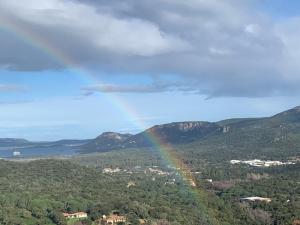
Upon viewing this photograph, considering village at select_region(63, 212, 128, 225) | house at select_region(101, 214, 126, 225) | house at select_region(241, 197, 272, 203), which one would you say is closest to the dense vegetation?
village at select_region(63, 212, 128, 225)

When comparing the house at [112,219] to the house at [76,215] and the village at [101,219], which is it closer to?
the village at [101,219]

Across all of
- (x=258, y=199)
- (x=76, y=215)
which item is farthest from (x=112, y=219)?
(x=258, y=199)

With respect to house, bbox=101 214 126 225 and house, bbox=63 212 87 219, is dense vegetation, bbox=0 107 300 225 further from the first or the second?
house, bbox=101 214 126 225

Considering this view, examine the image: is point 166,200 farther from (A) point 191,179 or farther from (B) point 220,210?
(A) point 191,179

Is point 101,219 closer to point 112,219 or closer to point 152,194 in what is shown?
point 112,219

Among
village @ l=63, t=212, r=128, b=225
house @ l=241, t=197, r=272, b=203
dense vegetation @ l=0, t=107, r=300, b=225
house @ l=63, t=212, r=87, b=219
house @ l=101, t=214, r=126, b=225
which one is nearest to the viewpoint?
house @ l=101, t=214, r=126, b=225

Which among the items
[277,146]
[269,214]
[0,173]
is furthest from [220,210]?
[277,146]

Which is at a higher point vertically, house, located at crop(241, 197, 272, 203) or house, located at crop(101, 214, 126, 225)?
house, located at crop(101, 214, 126, 225)

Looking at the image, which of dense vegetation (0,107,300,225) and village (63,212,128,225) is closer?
village (63,212,128,225)

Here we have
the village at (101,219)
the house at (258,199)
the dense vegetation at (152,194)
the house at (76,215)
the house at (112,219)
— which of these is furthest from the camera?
the house at (258,199)

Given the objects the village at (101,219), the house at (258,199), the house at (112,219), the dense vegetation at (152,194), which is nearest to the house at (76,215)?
the village at (101,219)
